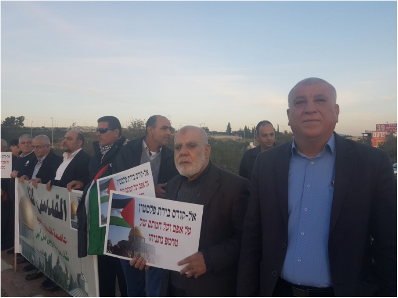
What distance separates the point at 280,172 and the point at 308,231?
15.1 inches

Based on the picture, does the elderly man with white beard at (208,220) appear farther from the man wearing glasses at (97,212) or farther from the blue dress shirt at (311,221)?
the man wearing glasses at (97,212)

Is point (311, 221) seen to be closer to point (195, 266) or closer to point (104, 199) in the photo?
point (195, 266)

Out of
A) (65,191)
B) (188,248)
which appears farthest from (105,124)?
(188,248)

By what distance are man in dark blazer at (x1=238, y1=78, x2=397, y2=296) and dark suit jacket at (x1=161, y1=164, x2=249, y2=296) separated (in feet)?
0.80

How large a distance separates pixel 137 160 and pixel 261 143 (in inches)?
74.3

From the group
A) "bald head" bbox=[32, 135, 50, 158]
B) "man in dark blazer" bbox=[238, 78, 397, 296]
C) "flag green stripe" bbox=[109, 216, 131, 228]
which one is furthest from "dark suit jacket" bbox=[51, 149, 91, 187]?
"man in dark blazer" bbox=[238, 78, 397, 296]

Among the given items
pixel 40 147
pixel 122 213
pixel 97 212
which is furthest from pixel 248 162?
pixel 40 147

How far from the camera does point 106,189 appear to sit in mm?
2920

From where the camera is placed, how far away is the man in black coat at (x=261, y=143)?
4.47 m

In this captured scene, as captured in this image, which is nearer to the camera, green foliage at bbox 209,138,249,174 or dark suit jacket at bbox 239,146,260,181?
dark suit jacket at bbox 239,146,260,181

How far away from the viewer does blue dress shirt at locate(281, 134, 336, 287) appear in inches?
68.4

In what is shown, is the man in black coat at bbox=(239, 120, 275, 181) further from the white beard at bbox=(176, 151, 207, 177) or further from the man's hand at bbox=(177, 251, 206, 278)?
the man's hand at bbox=(177, 251, 206, 278)

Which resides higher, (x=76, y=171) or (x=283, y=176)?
(x=283, y=176)

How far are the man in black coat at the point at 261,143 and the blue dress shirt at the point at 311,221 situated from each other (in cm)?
260
